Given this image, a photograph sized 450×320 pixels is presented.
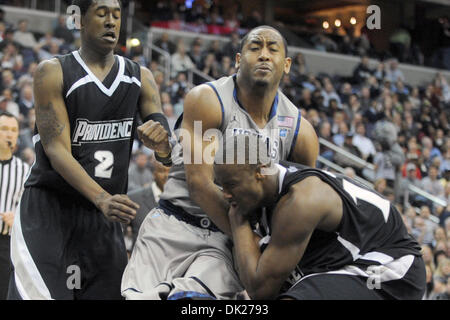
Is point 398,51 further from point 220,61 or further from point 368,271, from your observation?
point 368,271

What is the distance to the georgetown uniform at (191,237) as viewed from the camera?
3.25 metres

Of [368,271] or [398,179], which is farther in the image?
[398,179]

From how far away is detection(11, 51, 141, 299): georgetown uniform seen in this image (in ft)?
11.0

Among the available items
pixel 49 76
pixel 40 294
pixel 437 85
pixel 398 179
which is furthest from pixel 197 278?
pixel 437 85

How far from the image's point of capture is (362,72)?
16125mm

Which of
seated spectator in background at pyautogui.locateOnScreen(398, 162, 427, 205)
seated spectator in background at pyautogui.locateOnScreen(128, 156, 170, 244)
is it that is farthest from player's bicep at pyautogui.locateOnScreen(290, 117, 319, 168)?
seated spectator in background at pyautogui.locateOnScreen(398, 162, 427, 205)

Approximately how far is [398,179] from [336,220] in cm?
748

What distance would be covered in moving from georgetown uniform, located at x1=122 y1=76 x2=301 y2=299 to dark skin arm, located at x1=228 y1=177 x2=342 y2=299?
0.24 meters

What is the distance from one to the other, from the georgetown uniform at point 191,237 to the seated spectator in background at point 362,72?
508 inches

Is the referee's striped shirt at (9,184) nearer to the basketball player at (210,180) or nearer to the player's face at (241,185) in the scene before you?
the basketball player at (210,180)

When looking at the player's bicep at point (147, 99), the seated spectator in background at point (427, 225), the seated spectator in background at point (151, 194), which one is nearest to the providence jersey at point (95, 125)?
the player's bicep at point (147, 99)

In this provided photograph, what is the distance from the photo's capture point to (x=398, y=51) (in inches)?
736

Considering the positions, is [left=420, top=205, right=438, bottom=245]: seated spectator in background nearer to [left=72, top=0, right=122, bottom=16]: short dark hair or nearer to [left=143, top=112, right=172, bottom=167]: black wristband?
[left=143, top=112, right=172, bottom=167]: black wristband
